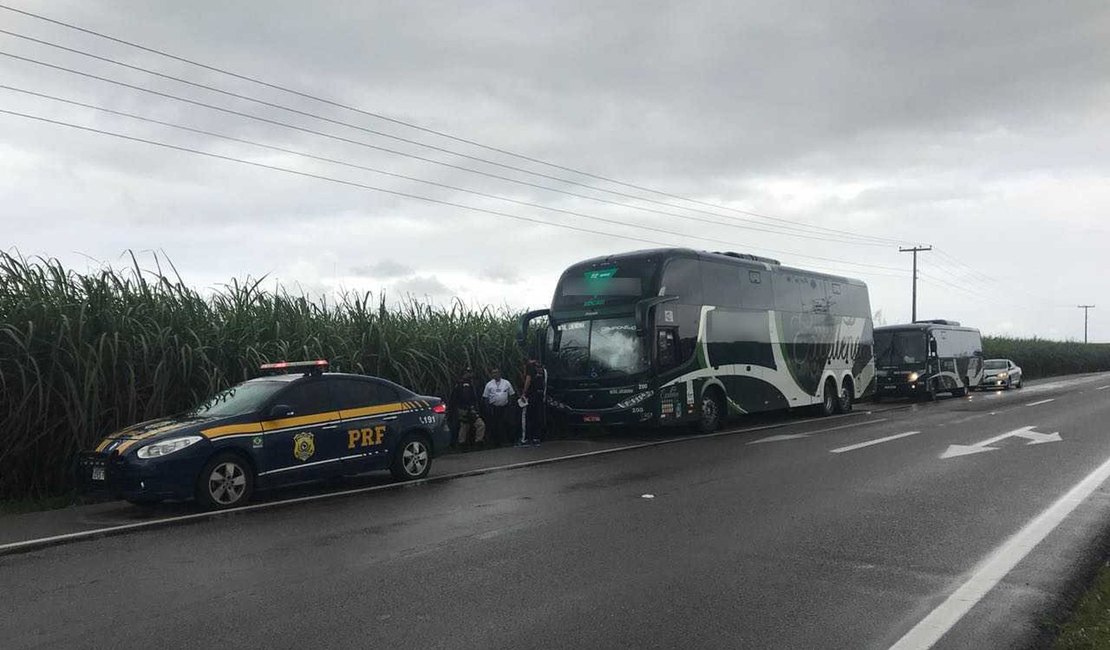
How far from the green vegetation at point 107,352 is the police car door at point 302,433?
2757 mm

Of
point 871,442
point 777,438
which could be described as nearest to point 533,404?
point 777,438

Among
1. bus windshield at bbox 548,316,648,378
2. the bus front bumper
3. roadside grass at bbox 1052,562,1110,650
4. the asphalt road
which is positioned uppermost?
bus windshield at bbox 548,316,648,378

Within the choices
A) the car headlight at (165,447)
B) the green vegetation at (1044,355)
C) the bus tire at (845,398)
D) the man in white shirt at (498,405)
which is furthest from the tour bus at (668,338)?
the green vegetation at (1044,355)

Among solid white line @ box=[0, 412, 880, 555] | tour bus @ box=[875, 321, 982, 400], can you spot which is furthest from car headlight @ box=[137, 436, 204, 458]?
tour bus @ box=[875, 321, 982, 400]

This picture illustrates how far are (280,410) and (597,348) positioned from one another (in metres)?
8.60

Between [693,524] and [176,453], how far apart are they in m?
5.53

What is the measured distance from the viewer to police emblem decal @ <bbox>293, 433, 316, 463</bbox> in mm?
10211

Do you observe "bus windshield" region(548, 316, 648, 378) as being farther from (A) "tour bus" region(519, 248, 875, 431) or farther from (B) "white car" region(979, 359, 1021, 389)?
(B) "white car" region(979, 359, 1021, 389)

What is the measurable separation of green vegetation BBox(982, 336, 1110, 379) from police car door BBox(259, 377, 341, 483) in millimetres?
52733

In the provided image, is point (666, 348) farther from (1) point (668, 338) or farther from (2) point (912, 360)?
(2) point (912, 360)

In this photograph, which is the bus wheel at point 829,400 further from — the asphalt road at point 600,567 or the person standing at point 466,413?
the asphalt road at point 600,567

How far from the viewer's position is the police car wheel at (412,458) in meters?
11.5

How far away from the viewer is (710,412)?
19.0m

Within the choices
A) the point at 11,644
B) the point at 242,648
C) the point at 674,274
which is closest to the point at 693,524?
the point at 242,648
